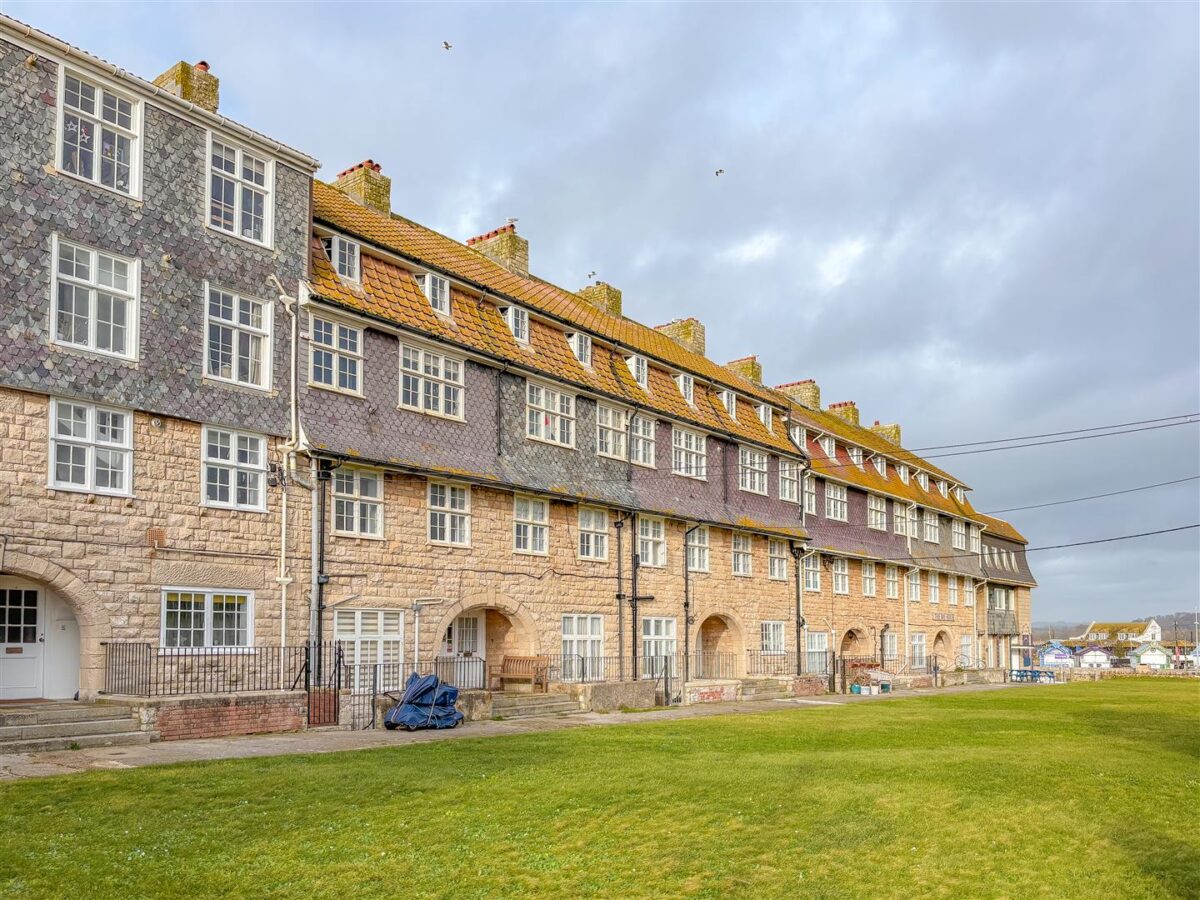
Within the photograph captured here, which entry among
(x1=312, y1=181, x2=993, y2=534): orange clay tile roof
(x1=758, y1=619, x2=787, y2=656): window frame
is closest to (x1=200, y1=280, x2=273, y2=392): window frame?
(x1=312, y1=181, x2=993, y2=534): orange clay tile roof

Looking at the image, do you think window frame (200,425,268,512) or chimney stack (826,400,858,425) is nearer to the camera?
window frame (200,425,268,512)

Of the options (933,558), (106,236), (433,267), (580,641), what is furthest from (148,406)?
(933,558)

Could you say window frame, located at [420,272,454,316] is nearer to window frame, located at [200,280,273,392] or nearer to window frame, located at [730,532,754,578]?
window frame, located at [200,280,273,392]

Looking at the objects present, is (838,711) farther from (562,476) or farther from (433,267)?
(433,267)

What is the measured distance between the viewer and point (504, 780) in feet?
41.8

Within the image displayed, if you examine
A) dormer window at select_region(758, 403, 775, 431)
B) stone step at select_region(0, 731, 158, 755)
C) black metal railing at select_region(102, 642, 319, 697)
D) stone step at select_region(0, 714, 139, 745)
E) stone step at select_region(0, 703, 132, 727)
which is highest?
dormer window at select_region(758, 403, 775, 431)

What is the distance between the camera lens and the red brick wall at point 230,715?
53.4ft

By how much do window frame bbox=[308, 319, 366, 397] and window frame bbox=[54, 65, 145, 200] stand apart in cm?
398

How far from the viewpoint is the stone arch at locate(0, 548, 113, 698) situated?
16.8 m

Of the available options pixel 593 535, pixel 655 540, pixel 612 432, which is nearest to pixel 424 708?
pixel 593 535

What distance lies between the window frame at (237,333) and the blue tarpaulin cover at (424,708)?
19.7 feet

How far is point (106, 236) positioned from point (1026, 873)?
16.1 m

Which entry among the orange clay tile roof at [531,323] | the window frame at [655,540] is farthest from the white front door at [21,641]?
the window frame at [655,540]

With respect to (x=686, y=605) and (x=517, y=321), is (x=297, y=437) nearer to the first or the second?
(x=517, y=321)
